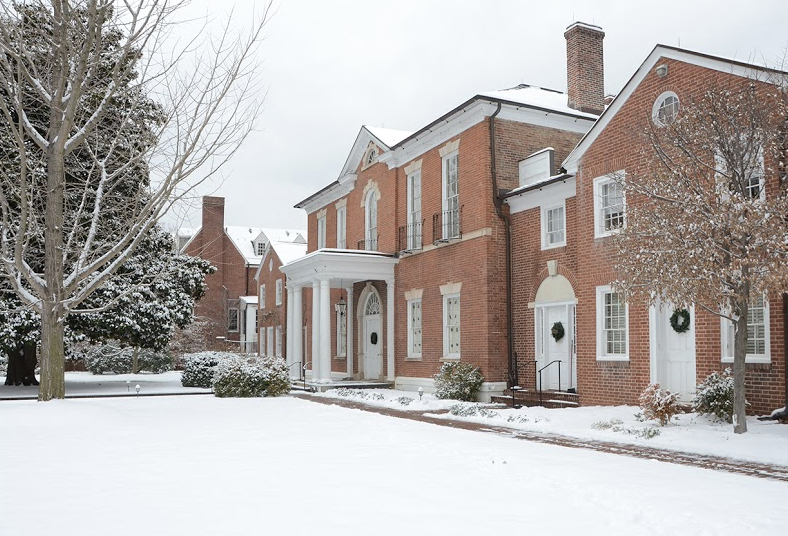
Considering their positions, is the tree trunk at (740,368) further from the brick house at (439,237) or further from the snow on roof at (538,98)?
the snow on roof at (538,98)

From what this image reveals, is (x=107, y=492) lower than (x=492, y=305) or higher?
lower

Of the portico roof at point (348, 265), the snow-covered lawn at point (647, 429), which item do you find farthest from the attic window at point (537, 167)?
the snow-covered lawn at point (647, 429)

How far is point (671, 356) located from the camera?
1368 centimetres

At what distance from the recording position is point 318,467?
7.98 metres

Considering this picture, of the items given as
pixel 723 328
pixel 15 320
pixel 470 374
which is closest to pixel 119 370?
pixel 15 320

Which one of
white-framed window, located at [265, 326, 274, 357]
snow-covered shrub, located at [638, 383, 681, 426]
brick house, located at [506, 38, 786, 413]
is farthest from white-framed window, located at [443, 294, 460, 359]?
white-framed window, located at [265, 326, 274, 357]

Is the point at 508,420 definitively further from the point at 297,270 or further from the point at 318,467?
the point at 297,270

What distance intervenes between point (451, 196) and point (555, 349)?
540 centimetres

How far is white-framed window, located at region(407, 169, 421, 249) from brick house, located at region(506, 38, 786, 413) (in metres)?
4.05

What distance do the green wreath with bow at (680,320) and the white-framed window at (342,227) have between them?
631 inches

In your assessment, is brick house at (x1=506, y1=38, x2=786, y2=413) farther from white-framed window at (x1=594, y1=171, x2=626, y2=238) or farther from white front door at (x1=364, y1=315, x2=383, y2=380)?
white front door at (x1=364, y1=315, x2=383, y2=380)

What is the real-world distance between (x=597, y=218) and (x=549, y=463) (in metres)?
8.01

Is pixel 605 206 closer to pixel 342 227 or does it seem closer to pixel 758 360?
pixel 758 360

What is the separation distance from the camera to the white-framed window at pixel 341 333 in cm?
2702
